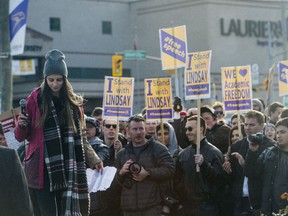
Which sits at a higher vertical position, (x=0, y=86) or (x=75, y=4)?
(x=75, y=4)

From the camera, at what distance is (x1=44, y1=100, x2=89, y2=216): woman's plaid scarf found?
7.63 metres

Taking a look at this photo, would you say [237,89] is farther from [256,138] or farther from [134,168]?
[134,168]

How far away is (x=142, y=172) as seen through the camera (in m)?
9.54

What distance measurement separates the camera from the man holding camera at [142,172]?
9612 mm

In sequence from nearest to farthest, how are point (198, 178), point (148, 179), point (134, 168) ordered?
point (134, 168)
point (148, 179)
point (198, 178)

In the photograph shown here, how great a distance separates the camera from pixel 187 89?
11.8m

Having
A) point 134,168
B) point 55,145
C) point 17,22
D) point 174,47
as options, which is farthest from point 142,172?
point 17,22

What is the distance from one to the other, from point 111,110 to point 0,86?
11.1ft

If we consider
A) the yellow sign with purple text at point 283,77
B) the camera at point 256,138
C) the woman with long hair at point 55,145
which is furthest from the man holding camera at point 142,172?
the yellow sign with purple text at point 283,77

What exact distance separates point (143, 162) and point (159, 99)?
3.13m

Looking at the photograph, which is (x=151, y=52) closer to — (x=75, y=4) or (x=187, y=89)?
(x=75, y=4)

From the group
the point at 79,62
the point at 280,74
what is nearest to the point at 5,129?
the point at 280,74

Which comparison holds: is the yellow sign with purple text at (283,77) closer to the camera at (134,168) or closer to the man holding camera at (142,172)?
the man holding camera at (142,172)

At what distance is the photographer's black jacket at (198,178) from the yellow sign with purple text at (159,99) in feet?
6.43
